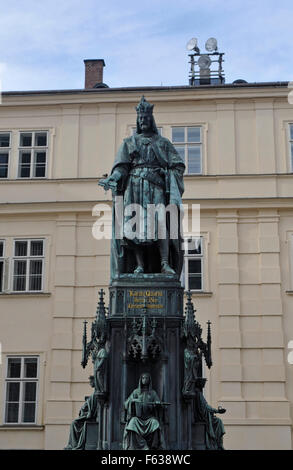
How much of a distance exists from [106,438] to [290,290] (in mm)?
12700

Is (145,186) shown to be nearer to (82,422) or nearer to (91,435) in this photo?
(82,422)

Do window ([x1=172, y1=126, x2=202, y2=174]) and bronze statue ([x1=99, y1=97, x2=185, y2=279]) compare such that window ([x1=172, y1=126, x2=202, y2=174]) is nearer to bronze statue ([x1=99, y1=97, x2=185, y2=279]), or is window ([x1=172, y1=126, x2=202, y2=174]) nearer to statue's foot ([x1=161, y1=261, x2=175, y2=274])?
bronze statue ([x1=99, y1=97, x2=185, y2=279])

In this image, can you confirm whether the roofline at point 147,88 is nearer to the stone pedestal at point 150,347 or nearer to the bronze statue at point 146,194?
the bronze statue at point 146,194

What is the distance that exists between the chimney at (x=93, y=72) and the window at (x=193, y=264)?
723cm

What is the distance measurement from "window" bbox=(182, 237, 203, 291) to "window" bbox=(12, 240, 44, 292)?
4219mm

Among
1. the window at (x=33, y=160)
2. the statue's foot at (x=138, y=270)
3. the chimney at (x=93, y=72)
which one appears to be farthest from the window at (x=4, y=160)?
the statue's foot at (x=138, y=270)

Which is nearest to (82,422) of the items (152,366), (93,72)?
(152,366)

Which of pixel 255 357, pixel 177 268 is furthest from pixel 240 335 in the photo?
pixel 177 268

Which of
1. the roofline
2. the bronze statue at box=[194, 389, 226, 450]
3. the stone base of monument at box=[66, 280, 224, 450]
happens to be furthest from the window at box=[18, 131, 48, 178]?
the bronze statue at box=[194, 389, 226, 450]

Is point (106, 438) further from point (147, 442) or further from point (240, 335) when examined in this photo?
point (240, 335)

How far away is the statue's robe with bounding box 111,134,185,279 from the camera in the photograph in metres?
11.2

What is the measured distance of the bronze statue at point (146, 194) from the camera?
1116 cm

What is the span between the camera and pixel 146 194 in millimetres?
11391

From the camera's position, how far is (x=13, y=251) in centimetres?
2294
